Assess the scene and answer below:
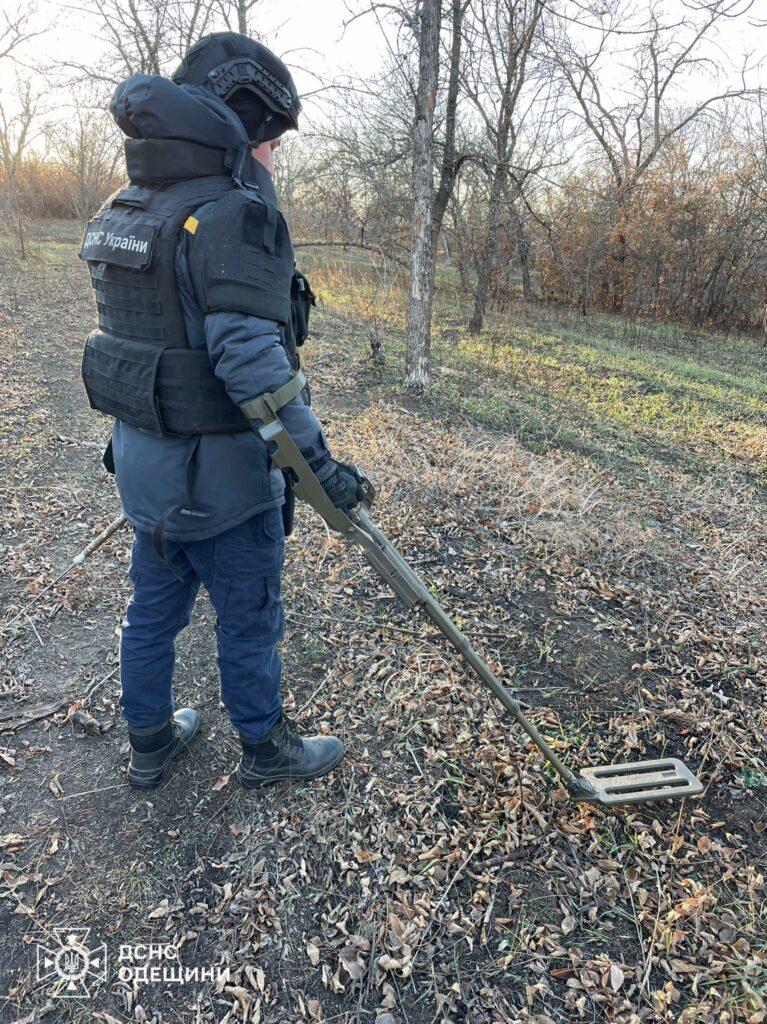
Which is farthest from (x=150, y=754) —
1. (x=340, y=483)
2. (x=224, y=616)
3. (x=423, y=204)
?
(x=423, y=204)

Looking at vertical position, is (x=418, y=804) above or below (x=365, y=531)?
below

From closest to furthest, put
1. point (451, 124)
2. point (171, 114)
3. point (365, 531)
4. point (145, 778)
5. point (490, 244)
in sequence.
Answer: point (171, 114) < point (365, 531) < point (145, 778) < point (451, 124) < point (490, 244)

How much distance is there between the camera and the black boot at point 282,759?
7.60ft

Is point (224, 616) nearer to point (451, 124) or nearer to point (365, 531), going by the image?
point (365, 531)

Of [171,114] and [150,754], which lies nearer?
[171,114]

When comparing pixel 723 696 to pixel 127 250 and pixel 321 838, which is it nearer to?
pixel 321 838

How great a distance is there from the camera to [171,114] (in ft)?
5.49

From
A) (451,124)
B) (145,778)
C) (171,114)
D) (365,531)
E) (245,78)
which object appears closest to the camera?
(171,114)

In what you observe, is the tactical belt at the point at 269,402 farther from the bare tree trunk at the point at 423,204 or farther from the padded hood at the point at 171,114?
the bare tree trunk at the point at 423,204

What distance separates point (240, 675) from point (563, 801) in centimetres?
136

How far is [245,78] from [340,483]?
124 cm

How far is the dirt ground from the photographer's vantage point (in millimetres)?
1850

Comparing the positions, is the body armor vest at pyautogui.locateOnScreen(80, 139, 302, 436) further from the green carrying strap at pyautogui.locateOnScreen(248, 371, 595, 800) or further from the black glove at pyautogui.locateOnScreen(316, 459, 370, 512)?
the black glove at pyautogui.locateOnScreen(316, 459, 370, 512)

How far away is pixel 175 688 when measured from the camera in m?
2.88
